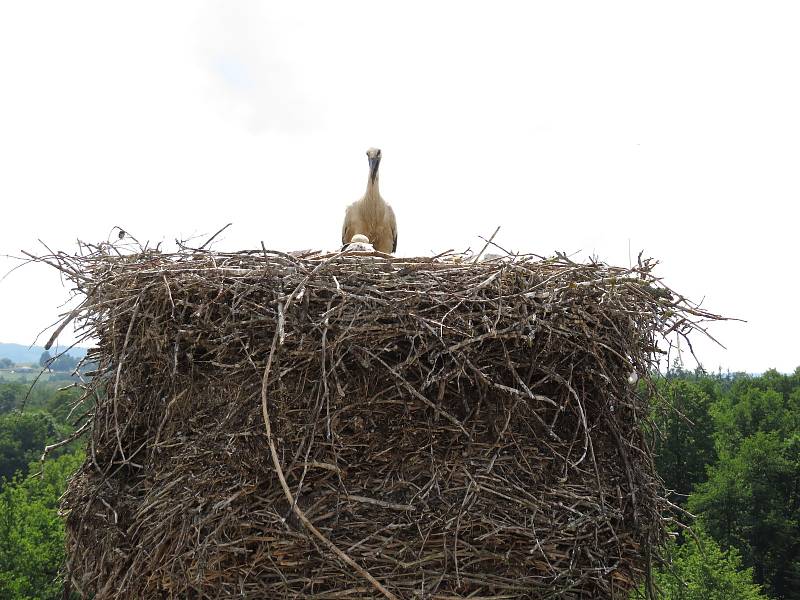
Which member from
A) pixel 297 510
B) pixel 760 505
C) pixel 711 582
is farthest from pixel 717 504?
pixel 297 510

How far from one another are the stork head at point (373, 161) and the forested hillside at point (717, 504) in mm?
13264

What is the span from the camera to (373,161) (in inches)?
217

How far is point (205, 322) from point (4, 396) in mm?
57680

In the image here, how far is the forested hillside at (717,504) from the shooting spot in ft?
60.6

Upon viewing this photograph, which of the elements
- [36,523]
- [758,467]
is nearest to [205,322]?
[36,523]

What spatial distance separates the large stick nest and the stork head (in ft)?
6.41

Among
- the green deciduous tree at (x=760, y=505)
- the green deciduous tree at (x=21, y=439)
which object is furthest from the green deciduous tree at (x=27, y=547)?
the green deciduous tree at (x=760, y=505)

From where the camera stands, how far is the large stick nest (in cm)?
330

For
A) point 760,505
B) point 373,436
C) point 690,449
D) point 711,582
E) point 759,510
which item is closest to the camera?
point 373,436

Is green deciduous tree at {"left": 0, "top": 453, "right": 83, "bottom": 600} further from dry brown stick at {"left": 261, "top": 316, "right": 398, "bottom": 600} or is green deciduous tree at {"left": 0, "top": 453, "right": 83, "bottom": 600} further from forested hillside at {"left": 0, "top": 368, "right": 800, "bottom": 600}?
dry brown stick at {"left": 261, "top": 316, "right": 398, "bottom": 600}

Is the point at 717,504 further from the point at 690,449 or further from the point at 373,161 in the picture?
the point at 373,161

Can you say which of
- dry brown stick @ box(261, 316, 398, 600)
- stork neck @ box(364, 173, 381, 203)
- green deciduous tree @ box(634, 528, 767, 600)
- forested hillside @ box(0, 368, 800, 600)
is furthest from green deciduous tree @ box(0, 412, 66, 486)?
dry brown stick @ box(261, 316, 398, 600)

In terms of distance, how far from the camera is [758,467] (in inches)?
963

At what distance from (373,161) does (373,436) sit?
2.80 meters
